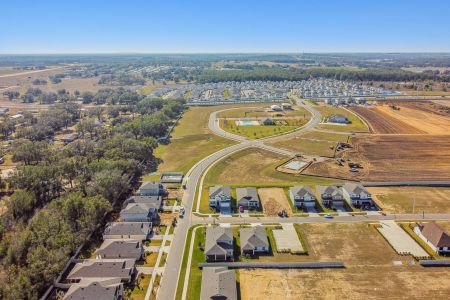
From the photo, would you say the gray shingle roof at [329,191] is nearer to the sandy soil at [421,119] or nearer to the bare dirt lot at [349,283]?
the bare dirt lot at [349,283]

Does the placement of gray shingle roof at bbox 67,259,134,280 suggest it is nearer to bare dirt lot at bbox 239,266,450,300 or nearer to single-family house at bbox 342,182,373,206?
bare dirt lot at bbox 239,266,450,300

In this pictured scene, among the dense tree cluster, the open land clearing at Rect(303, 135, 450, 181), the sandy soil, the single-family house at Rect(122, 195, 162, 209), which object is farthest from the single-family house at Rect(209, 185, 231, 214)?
the sandy soil

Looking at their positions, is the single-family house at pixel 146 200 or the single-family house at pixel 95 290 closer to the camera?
the single-family house at pixel 95 290

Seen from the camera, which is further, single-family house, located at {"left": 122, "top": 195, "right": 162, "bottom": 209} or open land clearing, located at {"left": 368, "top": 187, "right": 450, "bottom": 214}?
single-family house, located at {"left": 122, "top": 195, "right": 162, "bottom": 209}

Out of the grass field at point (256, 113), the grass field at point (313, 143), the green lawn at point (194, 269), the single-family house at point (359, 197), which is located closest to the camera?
the green lawn at point (194, 269)

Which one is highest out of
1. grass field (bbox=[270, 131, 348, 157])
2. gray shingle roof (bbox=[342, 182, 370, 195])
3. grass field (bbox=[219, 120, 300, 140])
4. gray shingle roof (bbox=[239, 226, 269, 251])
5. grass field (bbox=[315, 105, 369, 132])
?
grass field (bbox=[315, 105, 369, 132])

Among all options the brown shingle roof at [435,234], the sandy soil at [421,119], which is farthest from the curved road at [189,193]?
the brown shingle roof at [435,234]

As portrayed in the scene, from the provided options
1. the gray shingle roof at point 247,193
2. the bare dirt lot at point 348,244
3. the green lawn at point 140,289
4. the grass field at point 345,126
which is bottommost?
the green lawn at point 140,289

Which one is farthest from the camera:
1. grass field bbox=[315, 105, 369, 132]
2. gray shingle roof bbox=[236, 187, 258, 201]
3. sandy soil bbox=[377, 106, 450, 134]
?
grass field bbox=[315, 105, 369, 132]
